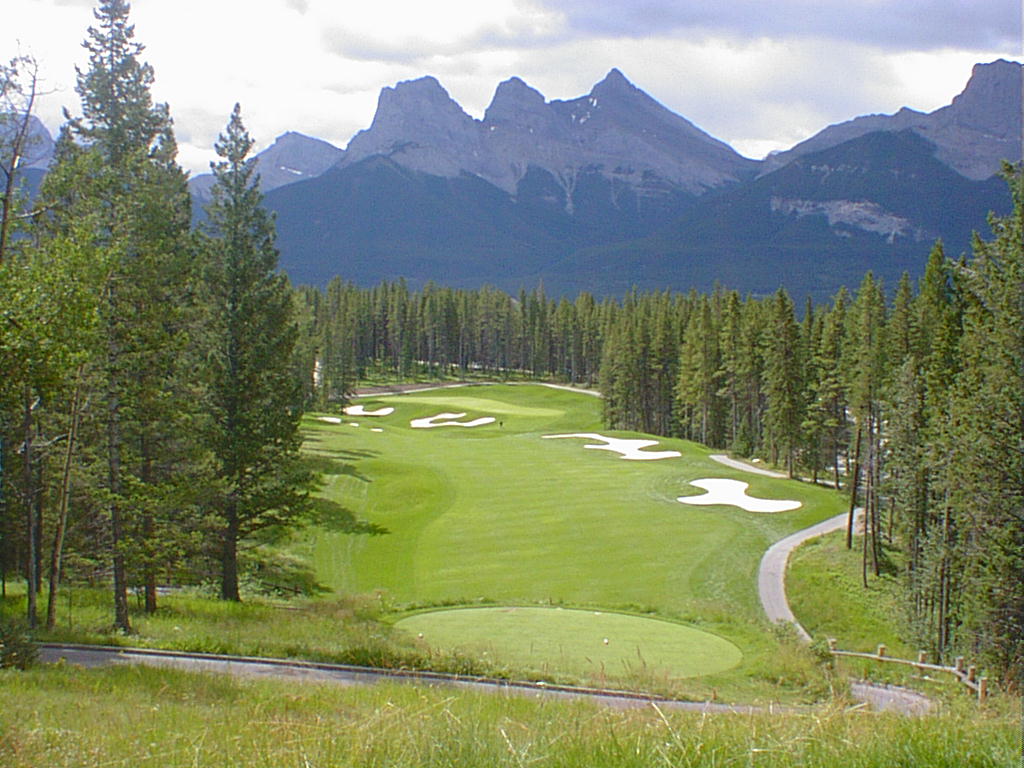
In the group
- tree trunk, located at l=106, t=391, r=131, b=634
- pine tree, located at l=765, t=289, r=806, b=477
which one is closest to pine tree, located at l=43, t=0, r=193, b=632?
tree trunk, located at l=106, t=391, r=131, b=634

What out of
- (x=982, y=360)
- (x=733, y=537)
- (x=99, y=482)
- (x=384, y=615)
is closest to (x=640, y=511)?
(x=733, y=537)

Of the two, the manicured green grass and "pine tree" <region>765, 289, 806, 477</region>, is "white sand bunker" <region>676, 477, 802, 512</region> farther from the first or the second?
"pine tree" <region>765, 289, 806, 477</region>

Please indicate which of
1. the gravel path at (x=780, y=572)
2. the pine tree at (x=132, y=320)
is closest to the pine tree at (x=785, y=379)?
the gravel path at (x=780, y=572)

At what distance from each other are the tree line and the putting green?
24.3ft

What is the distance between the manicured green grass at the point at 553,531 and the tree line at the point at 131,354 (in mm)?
7179

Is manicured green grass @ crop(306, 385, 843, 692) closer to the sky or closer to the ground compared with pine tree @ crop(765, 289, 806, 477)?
closer to the ground

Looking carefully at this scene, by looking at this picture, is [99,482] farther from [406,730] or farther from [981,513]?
[981,513]

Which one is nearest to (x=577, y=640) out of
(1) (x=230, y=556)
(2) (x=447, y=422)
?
(1) (x=230, y=556)

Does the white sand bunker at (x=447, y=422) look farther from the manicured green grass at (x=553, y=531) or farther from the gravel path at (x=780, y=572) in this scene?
the gravel path at (x=780, y=572)

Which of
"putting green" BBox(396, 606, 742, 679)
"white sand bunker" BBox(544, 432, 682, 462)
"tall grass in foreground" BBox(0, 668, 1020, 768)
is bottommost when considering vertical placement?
"white sand bunker" BBox(544, 432, 682, 462)

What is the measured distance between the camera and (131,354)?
19.8 meters

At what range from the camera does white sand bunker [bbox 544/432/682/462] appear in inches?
2194

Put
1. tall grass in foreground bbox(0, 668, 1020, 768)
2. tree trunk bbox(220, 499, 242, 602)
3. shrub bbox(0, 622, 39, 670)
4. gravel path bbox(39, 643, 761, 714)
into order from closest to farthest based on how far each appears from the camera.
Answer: tall grass in foreground bbox(0, 668, 1020, 768) < shrub bbox(0, 622, 39, 670) < gravel path bbox(39, 643, 761, 714) < tree trunk bbox(220, 499, 242, 602)

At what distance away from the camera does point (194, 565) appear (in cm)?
2928
